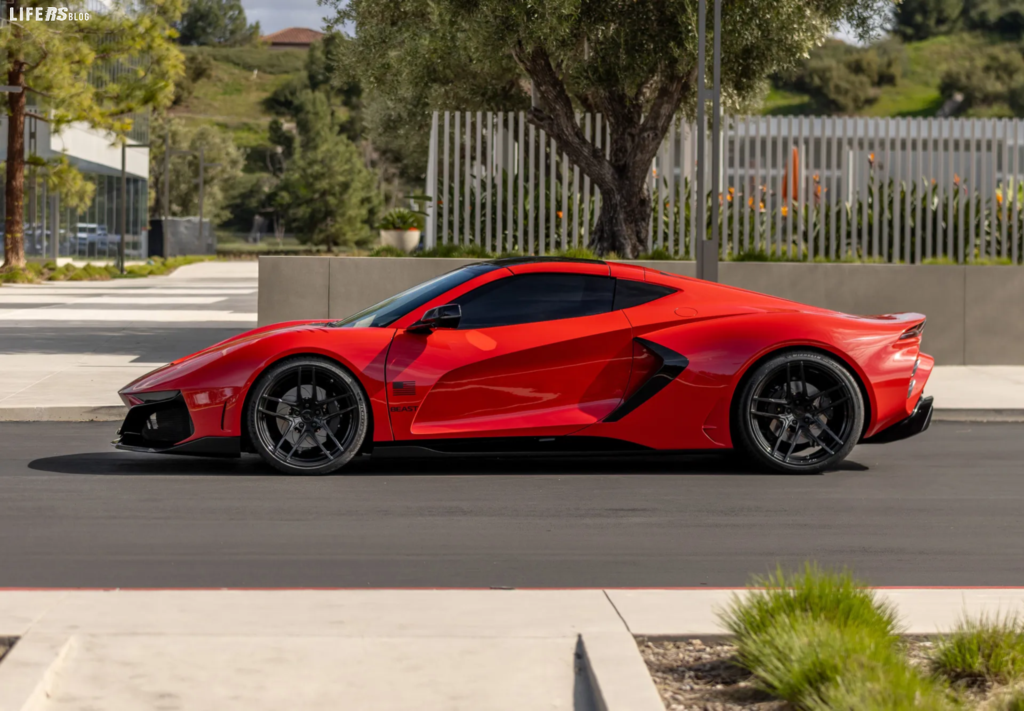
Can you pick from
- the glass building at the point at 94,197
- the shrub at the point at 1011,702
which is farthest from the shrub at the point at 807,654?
the glass building at the point at 94,197

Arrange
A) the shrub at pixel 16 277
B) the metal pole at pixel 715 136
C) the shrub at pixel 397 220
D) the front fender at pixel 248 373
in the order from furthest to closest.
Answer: the shrub at pixel 16 277 → the shrub at pixel 397 220 → the metal pole at pixel 715 136 → the front fender at pixel 248 373

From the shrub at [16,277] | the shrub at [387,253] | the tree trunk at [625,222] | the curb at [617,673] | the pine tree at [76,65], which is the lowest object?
the curb at [617,673]

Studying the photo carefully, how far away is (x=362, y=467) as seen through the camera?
9422mm

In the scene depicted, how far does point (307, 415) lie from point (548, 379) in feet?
4.97

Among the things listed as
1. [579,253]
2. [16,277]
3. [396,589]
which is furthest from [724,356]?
[16,277]

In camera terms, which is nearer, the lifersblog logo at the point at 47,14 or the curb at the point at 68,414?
the curb at the point at 68,414

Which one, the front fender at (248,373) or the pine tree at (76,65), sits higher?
the pine tree at (76,65)

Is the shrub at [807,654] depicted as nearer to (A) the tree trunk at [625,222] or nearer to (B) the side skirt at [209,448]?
(B) the side skirt at [209,448]

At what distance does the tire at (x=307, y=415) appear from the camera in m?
8.69

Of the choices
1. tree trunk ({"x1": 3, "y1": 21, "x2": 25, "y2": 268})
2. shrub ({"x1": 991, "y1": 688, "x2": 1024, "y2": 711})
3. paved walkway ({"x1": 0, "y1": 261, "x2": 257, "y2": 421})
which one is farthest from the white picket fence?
tree trunk ({"x1": 3, "y1": 21, "x2": 25, "y2": 268})

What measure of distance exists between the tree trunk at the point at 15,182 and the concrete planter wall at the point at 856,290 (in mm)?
29394

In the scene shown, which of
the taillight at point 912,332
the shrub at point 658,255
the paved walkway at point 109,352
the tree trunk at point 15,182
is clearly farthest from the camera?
the tree trunk at point 15,182

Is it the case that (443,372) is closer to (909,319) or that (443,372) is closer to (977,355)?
(909,319)

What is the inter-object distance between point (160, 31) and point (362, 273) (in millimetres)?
29108
